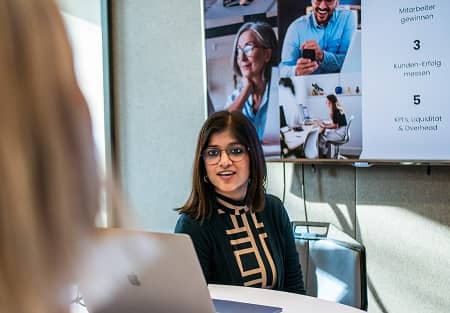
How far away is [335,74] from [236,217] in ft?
3.26

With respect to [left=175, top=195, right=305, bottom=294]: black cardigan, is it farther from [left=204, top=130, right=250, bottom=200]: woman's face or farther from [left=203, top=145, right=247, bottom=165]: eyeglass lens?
[left=203, top=145, right=247, bottom=165]: eyeglass lens

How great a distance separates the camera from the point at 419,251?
2.38 m

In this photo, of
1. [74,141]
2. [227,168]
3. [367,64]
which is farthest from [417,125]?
[74,141]

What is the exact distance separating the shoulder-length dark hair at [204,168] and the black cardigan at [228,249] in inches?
1.8

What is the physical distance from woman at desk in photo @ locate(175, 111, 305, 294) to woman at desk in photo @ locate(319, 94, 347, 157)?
1.83ft

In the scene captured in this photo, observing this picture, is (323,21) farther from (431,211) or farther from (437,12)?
(431,211)

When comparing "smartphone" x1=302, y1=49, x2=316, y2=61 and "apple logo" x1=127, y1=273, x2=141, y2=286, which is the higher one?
"smartphone" x1=302, y1=49, x2=316, y2=61

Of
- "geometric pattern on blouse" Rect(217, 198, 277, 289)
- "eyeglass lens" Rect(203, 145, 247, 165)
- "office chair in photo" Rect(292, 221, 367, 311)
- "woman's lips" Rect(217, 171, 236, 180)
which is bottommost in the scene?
"office chair in photo" Rect(292, 221, 367, 311)

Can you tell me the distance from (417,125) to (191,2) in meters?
1.53

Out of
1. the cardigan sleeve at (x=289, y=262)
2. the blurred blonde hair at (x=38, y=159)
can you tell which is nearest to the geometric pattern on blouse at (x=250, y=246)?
the cardigan sleeve at (x=289, y=262)

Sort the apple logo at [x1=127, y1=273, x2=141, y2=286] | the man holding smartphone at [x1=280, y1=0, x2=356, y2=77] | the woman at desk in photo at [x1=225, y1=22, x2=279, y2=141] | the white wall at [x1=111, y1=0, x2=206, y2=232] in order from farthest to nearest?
the white wall at [x1=111, y1=0, x2=206, y2=232]
the woman at desk in photo at [x1=225, y1=22, x2=279, y2=141]
the man holding smartphone at [x1=280, y1=0, x2=356, y2=77]
the apple logo at [x1=127, y1=273, x2=141, y2=286]

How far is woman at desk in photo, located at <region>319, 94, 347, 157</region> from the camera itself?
95.8 inches

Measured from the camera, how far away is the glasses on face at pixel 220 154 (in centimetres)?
195

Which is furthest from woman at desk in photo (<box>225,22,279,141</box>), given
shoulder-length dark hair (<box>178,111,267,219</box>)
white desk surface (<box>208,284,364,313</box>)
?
white desk surface (<box>208,284,364,313</box>)
